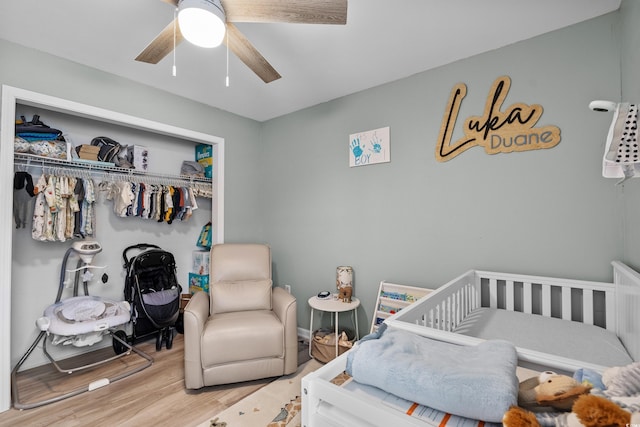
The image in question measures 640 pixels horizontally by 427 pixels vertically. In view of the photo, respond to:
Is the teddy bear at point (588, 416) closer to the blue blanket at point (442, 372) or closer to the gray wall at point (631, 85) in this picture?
the blue blanket at point (442, 372)

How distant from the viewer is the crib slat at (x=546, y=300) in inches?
72.2

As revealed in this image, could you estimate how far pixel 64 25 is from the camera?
1.87 metres

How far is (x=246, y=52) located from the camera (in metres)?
1.72

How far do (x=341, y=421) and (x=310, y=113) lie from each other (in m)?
2.88

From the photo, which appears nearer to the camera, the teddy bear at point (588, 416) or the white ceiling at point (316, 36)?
the teddy bear at point (588, 416)

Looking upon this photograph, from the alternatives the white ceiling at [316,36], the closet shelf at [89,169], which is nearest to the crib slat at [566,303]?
the white ceiling at [316,36]

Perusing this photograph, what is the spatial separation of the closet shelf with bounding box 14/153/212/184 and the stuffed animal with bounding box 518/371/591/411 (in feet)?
10.4

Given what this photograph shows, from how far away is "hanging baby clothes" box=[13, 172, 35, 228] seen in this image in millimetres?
2203

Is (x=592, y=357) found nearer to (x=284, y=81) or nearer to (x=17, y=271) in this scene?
(x=284, y=81)

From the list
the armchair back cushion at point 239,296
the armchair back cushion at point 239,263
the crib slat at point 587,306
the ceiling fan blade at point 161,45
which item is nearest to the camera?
the ceiling fan blade at point 161,45

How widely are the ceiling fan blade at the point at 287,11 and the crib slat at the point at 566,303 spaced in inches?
77.5

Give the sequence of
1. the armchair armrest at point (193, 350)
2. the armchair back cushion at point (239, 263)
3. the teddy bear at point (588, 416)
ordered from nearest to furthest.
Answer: the teddy bear at point (588, 416) → the armchair armrest at point (193, 350) → the armchair back cushion at point (239, 263)

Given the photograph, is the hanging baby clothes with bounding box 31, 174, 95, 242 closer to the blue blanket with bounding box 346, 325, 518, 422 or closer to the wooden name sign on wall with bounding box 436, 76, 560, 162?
the blue blanket with bounding box 346, 325, 518, 422

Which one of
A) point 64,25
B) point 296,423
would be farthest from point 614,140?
point 64,25
